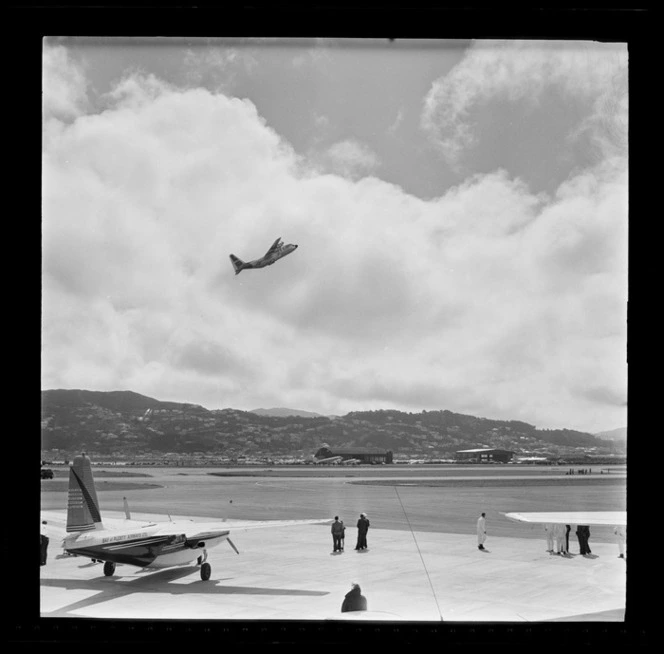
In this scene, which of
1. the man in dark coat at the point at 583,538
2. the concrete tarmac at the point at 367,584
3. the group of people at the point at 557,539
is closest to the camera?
the concrete tarmac at the point at 367,584

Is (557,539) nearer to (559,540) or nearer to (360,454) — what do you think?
(559,540)

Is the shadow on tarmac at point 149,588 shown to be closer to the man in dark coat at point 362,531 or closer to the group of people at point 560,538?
the man in dark coat at point 362,531

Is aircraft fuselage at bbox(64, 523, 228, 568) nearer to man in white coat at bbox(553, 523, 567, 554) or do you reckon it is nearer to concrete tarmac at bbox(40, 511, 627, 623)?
concrete tarmac at bbox(40, 511, 627, 623)

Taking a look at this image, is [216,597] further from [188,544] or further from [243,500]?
[243,500]

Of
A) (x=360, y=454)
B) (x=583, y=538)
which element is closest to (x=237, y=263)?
(x=583, y=538)

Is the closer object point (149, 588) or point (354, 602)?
point (354, 602)

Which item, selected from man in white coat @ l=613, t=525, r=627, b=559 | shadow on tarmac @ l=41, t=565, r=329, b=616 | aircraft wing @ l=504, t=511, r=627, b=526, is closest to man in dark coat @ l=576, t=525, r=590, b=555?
man in white coat @ l=613, t=525, r=627, b=559

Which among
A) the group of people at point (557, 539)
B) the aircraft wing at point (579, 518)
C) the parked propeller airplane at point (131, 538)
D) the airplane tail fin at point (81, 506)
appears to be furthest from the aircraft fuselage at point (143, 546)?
the group of people at point (557, 539)
